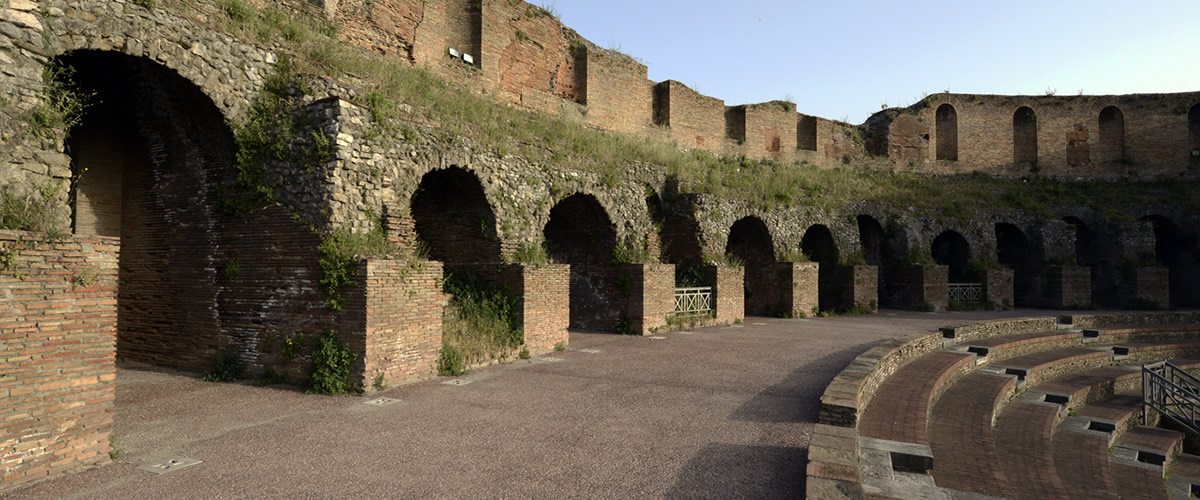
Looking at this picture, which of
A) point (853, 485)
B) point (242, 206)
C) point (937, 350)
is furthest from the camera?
point (937, 350)

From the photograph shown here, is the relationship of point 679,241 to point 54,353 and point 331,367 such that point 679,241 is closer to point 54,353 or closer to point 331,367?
point 331,367

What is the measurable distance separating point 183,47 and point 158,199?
2673mm

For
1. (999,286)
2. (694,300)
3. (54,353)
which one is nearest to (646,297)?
(694,300)

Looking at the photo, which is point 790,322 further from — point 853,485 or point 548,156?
point 853,485

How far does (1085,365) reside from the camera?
43.5 ft

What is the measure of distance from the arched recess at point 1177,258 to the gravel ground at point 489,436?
2429 centimetres

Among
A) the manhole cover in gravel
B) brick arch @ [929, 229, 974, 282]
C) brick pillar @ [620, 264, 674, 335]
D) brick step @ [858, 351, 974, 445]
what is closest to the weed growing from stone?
the manhole cover in gravel

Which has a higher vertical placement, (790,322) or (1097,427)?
(790,322)

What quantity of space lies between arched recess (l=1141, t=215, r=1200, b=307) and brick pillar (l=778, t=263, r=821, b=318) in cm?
1608

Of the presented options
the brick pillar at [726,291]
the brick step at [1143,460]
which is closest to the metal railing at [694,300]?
the brick pillar at [726,291]

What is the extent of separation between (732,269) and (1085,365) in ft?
25.4

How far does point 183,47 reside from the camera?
301 inches

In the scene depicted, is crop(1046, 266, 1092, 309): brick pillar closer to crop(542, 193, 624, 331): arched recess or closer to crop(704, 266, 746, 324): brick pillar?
crop(704, 266, 746, 324): brick pillar

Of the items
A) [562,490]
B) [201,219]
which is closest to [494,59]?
[201,219]
